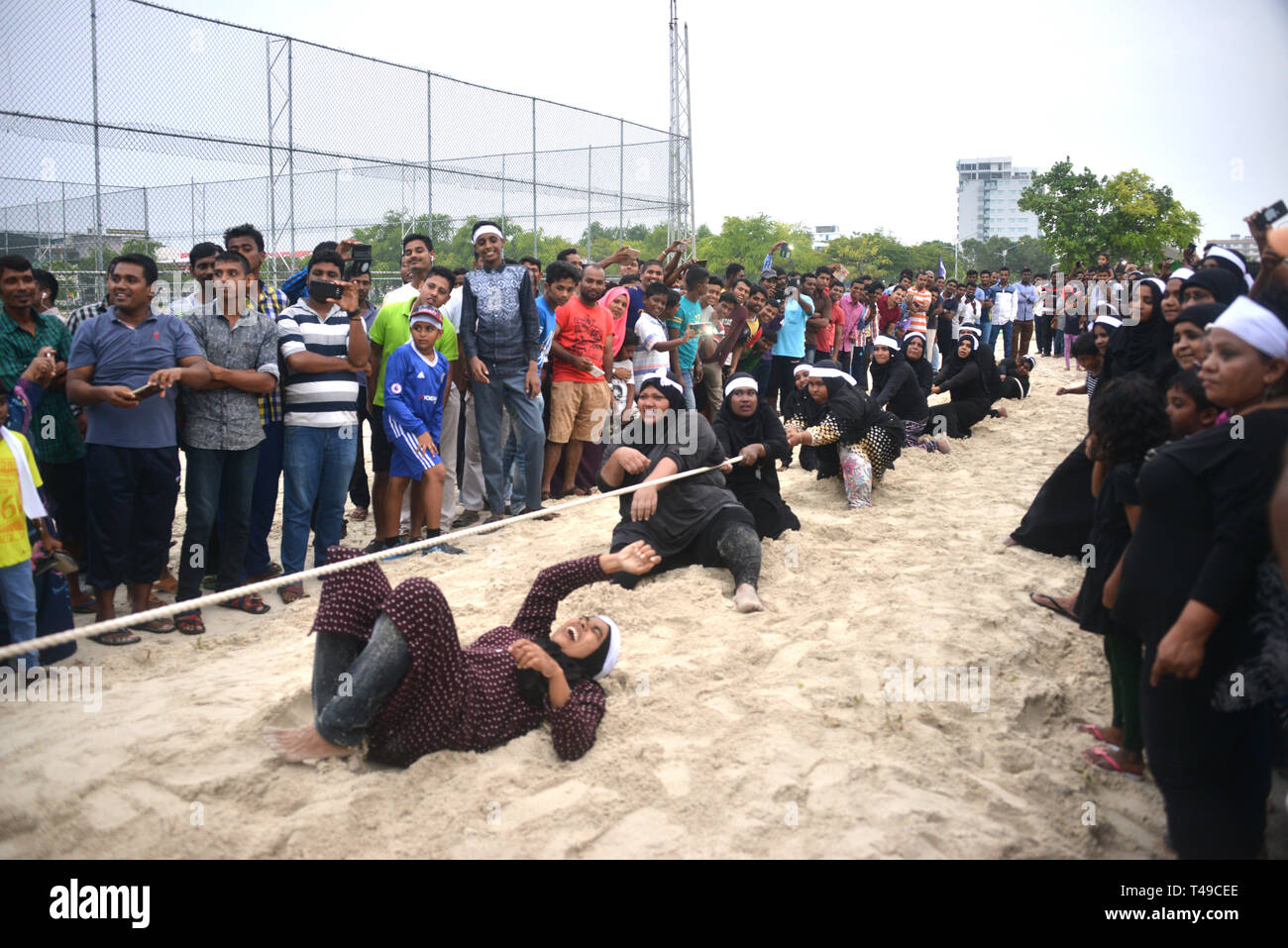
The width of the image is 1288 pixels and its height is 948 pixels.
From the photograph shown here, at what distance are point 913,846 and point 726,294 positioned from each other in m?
7.06

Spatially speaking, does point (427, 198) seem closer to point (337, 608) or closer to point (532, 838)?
point (337, 608)

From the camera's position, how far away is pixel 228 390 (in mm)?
4879

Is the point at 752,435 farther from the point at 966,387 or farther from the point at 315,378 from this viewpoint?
the point at 966,387

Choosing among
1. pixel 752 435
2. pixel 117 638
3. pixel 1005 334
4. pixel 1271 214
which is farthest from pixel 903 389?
pixel 1005 334

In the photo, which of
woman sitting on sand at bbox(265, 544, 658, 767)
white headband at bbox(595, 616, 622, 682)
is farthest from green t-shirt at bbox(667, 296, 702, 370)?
woman sitting on sand at bbox(265, 544, 658, 767)

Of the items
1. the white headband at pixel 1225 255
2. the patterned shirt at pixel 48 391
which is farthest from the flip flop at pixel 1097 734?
the patterned shirt at pixel 48 391

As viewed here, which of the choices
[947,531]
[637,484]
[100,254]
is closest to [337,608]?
[637,484]

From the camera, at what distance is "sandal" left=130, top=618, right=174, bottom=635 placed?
458 cm

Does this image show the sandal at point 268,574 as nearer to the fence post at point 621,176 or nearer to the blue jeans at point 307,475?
the blue jeans at point 307,475

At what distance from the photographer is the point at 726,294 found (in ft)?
29.9

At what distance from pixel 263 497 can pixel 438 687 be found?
275cm

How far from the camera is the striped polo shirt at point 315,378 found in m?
5.18

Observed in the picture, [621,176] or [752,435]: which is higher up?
[621,176]
